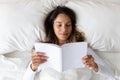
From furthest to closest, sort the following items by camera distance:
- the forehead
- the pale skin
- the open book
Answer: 1. the forehead
2. the pale skin
3. the open book

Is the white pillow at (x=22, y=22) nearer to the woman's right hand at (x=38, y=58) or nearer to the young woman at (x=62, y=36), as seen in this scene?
the young woman at (x=62, y=36)

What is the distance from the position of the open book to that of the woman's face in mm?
203

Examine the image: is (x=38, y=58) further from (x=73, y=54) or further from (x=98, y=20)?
(x=98, y=20)

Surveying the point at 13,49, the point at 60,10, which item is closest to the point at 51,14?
the point at 60,10

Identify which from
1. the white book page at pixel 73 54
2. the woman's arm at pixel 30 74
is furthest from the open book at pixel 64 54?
the woman's arm at pixel 30 74

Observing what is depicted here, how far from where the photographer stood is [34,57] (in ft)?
4.22

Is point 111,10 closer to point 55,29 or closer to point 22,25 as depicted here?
point 55,29

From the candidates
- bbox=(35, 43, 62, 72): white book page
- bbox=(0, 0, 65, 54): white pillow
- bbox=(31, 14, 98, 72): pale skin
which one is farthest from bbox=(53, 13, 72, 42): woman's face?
bbox=(35, 43, 62, 72): white book page

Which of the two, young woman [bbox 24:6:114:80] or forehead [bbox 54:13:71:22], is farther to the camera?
forehead [bbox 54:13:71:22]

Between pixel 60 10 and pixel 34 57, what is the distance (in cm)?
35

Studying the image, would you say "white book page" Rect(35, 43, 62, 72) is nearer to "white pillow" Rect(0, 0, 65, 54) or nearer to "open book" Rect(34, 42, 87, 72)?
"open book" Rect(34, 42, 87, 72)

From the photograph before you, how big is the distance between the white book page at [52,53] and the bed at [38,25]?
26cm

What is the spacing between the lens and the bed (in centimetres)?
147

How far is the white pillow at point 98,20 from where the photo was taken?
147 cm
